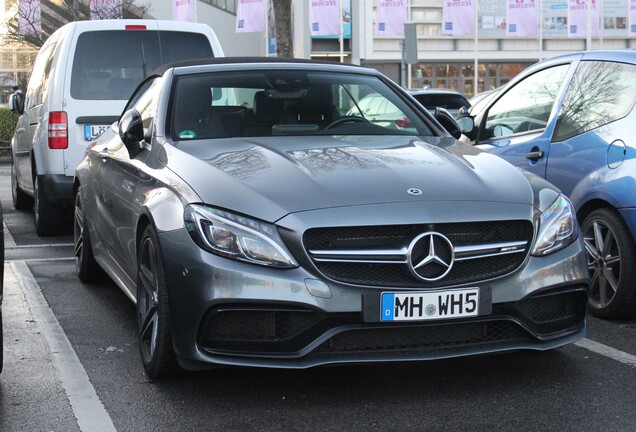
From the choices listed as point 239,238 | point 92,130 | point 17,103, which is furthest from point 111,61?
point 239,238

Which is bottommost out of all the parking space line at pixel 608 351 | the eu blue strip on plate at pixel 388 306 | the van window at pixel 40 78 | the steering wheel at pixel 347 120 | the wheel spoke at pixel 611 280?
the parking space line at pixel 608 351

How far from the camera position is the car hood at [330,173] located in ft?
14.3

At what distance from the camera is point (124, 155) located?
5.93m

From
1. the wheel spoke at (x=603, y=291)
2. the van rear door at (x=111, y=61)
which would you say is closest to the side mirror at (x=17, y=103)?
the van rear door at (x=111, y=61)

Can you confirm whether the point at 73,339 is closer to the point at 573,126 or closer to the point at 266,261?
the point at 266,261

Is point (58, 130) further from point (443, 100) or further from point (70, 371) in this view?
point (443, 100)

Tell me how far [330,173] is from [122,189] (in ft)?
5.09

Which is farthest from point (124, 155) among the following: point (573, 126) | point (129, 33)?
point (129, 33)

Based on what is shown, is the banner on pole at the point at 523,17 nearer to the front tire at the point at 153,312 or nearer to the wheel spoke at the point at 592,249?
the wheel spoke at the point at 592,249

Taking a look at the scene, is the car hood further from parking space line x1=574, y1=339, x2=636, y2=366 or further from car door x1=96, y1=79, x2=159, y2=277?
parking space line x1=574, y1=339, x2=636, y2=366

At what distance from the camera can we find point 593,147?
6.26 metres

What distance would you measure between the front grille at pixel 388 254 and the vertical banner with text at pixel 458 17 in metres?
31.7

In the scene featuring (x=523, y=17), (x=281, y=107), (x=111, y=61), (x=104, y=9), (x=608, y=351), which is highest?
(x=104, y=9)

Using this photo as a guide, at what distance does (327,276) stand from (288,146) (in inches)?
45.2
